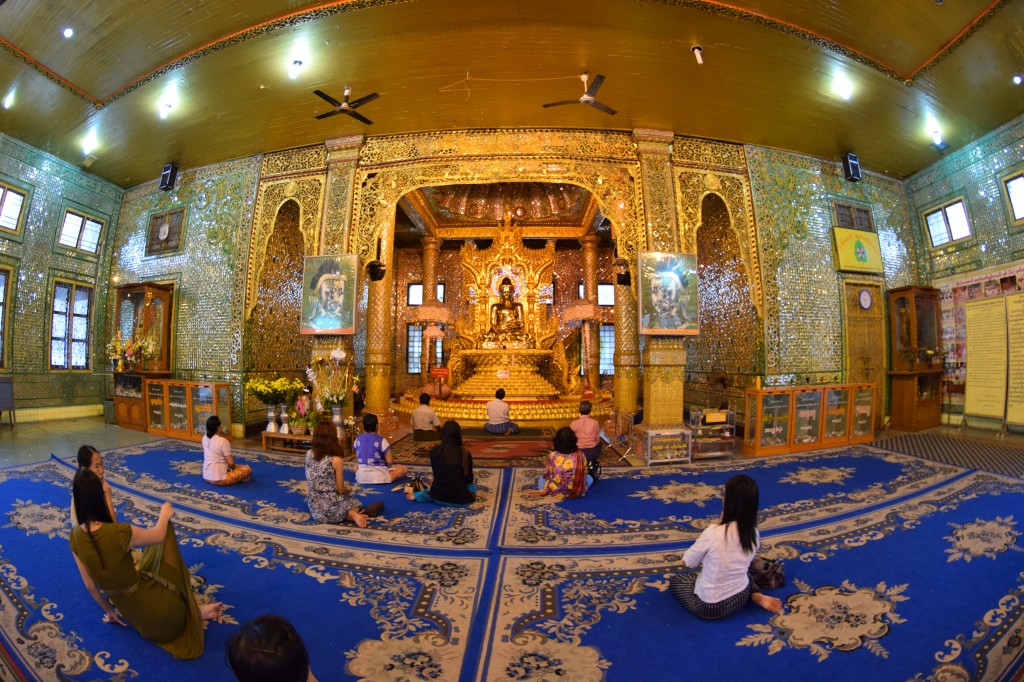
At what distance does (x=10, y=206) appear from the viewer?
951 centimetres

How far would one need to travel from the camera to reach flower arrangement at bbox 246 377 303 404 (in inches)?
276

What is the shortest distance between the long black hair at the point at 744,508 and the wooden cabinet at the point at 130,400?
1062 cm

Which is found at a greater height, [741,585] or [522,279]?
[522,279]

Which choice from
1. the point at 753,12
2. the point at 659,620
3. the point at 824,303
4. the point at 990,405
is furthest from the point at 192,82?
the point at 990,405

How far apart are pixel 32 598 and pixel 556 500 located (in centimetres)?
400

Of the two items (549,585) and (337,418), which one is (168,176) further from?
(549,585)

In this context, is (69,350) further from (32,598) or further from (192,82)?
(32,598)

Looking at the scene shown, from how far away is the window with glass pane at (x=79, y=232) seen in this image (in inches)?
408

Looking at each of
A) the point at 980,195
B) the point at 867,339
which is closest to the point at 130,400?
the point at 867,339

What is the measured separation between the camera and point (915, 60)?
691 centimetres

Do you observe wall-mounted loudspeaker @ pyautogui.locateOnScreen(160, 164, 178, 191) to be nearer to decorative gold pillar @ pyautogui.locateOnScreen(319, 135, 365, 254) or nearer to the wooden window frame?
the wooden window frame

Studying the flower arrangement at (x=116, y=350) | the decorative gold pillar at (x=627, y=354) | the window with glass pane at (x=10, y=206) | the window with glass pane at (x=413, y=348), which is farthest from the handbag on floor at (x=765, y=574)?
the window with glass pane at (x=10, y=206)

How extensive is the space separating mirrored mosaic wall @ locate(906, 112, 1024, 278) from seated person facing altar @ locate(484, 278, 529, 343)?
10048 mm

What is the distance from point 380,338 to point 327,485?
5396mm
